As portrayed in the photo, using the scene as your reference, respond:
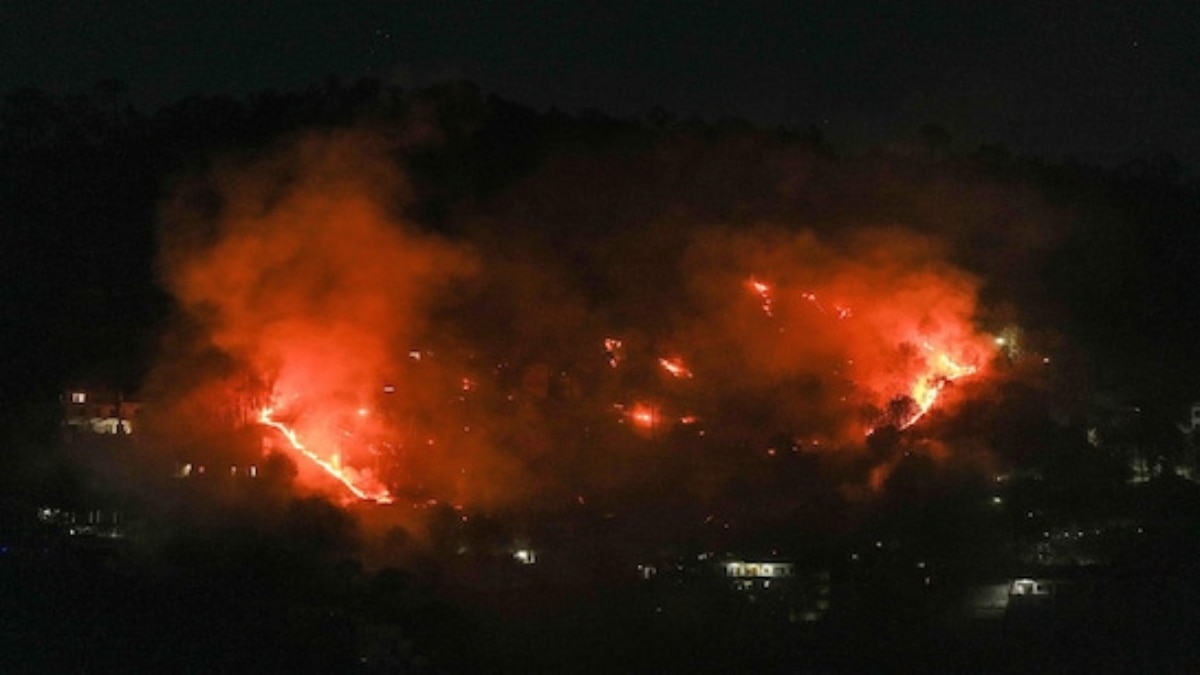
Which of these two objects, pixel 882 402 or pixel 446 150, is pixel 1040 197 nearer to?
pixel 882 402

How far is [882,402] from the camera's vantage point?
1459cm

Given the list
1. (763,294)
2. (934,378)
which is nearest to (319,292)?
(763,294)

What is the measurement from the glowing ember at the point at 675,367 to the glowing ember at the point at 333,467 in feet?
9.23

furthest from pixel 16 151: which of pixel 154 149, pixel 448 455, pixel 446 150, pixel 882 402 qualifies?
pixel 882 402

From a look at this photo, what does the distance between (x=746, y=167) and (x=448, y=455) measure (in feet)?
14.8

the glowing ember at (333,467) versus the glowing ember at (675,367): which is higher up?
the glowing ember at (675,367)

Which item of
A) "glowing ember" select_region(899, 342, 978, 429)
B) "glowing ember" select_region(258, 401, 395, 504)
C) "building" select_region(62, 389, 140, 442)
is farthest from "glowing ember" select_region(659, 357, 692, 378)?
"building" select_region(62, 389, 140, 442)

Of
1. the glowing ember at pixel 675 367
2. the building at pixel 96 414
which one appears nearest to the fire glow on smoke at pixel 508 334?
the glowing ember at pixel 675 367

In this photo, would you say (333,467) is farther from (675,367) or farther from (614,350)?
(675,367)

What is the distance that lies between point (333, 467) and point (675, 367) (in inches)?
127

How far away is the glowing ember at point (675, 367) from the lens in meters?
14.5

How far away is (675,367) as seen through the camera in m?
14.5

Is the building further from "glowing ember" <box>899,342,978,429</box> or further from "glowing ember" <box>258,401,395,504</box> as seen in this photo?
"glowing ember" <box>899,342,978,429</box>

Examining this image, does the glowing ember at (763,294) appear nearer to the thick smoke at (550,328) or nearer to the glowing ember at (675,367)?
the thick smoke at (550,328)
